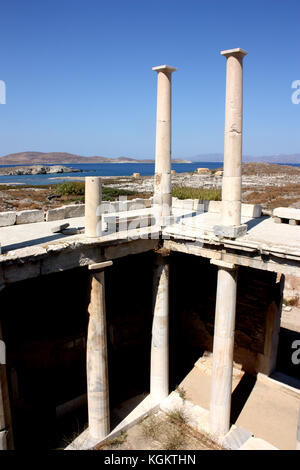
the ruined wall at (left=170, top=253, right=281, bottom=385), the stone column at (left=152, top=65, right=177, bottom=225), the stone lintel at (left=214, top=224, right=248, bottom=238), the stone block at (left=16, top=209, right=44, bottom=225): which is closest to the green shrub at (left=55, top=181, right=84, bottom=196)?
the ruined wall at (left=170, top=253, right=281, bottom=385)

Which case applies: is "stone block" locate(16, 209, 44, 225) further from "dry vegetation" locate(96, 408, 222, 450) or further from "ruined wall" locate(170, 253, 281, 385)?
"dry vegetation" locate(96, 408, 222, 450)

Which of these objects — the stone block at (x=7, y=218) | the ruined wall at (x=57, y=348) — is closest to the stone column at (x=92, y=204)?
the ruined wall at (x=57, y=348)

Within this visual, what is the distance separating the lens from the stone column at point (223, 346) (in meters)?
7.94

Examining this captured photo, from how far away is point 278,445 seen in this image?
873 centimetres

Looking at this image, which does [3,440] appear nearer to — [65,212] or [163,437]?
[163,437]

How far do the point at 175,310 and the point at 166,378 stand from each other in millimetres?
3476

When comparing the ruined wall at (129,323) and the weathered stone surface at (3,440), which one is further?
the ruined wall at (129,323)

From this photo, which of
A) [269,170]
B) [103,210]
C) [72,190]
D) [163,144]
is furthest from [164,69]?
[269,170]

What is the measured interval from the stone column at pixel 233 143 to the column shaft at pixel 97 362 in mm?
3033

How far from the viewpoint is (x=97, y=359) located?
8.14 metres

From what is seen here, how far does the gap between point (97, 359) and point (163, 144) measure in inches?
211

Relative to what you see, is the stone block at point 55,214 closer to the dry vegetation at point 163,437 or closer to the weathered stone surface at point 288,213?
the dry vegetation at point 163,437

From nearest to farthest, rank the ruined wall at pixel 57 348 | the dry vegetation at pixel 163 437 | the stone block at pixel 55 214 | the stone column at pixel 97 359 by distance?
the stone column at pixel 97 359, the dry vegetation at pixel 163 437, the ruined wall at pixel 57 348, the stone block at pixel 55 214

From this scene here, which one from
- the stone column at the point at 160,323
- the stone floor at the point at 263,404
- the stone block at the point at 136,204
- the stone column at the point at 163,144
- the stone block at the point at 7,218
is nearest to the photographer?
the stone column at the point at 163,144
